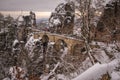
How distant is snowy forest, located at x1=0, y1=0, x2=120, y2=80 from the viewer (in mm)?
11541

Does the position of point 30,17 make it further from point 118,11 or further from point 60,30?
point 118,11

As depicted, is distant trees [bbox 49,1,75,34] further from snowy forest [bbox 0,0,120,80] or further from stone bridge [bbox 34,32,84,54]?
stone bridge [bbox 34,32,84,54]

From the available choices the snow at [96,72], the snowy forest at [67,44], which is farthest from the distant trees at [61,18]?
the snow at [96,72]

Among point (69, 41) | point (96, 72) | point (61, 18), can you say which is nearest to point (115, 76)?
point (96, 72)

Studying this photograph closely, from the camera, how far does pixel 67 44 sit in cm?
2980

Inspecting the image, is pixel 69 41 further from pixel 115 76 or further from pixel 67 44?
pixel 115 76

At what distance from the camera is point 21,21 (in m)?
45.4

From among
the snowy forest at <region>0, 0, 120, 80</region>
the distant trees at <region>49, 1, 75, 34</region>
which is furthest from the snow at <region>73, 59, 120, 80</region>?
the distant trees at <region>49, 1, 75, 34</region>

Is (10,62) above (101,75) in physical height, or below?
below

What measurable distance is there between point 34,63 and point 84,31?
12.6 meters

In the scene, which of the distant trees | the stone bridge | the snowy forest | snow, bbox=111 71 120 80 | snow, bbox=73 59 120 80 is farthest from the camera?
the distant trees

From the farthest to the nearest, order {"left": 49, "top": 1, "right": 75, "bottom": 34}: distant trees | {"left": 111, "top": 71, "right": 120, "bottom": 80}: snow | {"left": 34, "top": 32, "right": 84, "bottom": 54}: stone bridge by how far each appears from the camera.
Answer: {"left": 49, "top": 1, "right": 75, "bottom": 34}: distant trees
{"left": 34, "top": 32, "right": 84, "bottom": 54}: stone bridge
{"left": 111, "top": 71, "right": 120, "bottom": 80}: snow

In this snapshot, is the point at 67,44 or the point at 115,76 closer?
the point at 115,76

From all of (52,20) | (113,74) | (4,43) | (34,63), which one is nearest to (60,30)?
(52,20)
